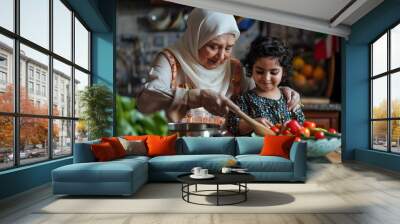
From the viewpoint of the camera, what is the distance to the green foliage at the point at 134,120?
861 centimetres

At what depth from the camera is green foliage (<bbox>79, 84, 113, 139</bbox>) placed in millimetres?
7435

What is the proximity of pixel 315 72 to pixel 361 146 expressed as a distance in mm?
1981

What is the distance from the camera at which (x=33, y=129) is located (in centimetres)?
544

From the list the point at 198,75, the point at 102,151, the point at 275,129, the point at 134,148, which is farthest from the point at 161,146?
the point at 275,129

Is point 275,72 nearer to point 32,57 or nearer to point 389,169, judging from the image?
point 389,169

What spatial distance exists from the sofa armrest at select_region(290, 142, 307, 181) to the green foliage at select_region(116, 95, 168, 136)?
12.1ft

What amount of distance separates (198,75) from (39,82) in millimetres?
3773

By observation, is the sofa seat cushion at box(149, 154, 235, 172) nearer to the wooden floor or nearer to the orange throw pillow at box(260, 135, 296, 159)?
the orange throw pillow at box(260, 135, 296, 159)

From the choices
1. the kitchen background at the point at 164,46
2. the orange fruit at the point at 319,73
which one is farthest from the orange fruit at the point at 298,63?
the orange fruit at the point at 319,73

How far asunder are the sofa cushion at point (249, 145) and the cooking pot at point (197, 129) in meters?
2.18

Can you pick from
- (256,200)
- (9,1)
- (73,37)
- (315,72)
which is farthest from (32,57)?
(315,72)

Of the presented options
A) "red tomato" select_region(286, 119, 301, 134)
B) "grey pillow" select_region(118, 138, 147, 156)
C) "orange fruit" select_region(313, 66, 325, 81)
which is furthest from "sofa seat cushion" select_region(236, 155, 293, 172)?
"orange fruit" select_region(313, 66, 325, 81)

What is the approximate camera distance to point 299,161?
5.49 meters

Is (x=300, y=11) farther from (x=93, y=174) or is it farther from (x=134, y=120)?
(x=93, y=174)
